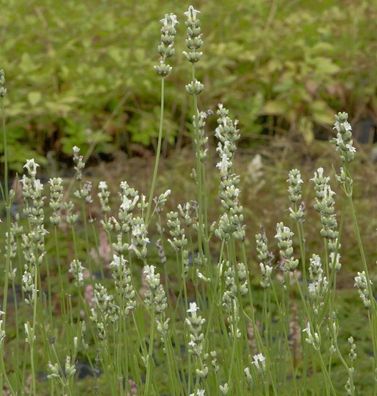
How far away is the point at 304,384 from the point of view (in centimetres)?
329

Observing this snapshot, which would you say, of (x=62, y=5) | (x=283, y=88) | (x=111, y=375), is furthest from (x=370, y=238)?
(x=62, y=5)

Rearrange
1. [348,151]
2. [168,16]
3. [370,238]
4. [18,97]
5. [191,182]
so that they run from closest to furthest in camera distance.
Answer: [348,151] < [168,16] < [370,238] < [191,182] < [18,97]

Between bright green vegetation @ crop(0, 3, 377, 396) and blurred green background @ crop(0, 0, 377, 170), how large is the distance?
7.3 inches

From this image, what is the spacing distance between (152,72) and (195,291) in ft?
10.9

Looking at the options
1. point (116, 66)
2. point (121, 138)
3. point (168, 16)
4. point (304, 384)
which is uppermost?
point (116, 66)

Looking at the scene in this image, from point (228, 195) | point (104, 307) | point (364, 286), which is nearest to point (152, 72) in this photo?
point (104, 307)

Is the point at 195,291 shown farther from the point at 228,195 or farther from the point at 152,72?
the point at 152,72

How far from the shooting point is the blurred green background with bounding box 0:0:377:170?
8.10m

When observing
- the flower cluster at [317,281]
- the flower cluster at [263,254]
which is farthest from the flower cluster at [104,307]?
the flower cluster at [317,281]

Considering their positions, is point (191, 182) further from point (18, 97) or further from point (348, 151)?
point (348, 151)

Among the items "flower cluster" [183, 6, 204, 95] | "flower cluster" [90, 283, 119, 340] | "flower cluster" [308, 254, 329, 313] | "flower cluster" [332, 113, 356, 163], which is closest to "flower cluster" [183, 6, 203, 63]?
"flower cluster" [183, 6, 204, 95]

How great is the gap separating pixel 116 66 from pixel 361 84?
1888 millimetres

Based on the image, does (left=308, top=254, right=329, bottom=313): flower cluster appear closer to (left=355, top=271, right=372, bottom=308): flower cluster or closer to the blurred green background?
(left=355, top=271, right=372, bottom=308): flower cluster

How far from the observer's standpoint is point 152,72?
8.39 metres
